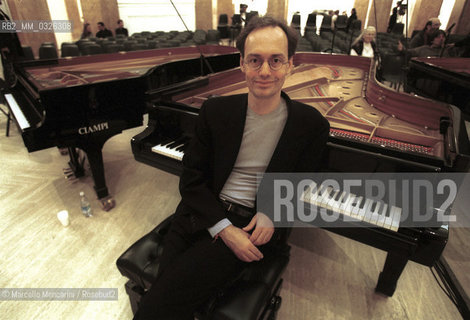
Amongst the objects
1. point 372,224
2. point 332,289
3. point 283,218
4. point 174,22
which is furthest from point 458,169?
point 174,22

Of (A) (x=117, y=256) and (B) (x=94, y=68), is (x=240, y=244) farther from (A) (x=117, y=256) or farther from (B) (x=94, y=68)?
(B) (x=94, y=68)

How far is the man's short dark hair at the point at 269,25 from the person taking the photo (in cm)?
123

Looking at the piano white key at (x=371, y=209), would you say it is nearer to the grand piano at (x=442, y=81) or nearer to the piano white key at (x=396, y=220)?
the piano white key at (x=396, y=220)

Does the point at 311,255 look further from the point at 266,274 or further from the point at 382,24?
the point at 382,24

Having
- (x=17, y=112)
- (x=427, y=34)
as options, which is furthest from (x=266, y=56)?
(x=427, y=34)

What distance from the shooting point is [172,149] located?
83.8 inches

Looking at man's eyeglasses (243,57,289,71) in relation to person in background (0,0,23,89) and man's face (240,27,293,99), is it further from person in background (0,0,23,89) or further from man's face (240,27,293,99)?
person in background (0,0,23,89)

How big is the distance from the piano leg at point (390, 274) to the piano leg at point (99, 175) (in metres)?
2.39

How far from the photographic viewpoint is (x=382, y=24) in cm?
1235

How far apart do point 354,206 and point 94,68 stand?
359 centimetres

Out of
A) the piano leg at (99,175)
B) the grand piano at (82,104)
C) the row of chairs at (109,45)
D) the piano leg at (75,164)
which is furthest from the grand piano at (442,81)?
the piano leg at (75,164)

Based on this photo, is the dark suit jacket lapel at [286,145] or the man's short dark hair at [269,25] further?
the dark suit jacket lapel at [286,145]

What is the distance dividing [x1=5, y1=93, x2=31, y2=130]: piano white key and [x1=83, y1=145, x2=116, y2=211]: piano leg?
1.75 ft

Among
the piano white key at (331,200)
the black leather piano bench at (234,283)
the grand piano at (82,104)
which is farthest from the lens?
the grand piano at (82,104)
